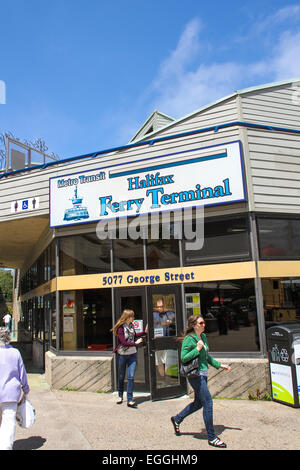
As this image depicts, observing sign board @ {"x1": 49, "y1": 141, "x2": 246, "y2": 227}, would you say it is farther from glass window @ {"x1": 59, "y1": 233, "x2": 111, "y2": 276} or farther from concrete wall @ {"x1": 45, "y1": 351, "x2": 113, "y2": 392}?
concrete wall @ {"x1": 45, "y1": 351, "x2": 113, "y2": 392}

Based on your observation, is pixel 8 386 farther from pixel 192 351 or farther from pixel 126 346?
pixel 126 346

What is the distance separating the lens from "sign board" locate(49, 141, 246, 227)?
24.3ft

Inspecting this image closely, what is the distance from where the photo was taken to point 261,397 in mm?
6691

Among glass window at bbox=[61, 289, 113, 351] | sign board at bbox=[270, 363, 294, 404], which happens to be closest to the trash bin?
sign board at bbox=[270, 363, 294, 404]

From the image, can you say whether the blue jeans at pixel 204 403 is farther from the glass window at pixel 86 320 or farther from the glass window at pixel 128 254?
the glass window at pixel 86 320

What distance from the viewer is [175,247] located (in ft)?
25.7

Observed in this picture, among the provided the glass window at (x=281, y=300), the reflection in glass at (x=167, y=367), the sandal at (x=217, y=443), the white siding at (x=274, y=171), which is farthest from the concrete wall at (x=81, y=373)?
the white siding at (x=274, y=171)


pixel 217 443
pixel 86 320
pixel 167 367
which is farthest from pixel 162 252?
pixel 217 443

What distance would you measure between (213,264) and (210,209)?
1.09 meters

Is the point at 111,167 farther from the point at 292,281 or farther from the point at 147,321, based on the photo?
the point at 292,281

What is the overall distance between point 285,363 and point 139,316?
2.95m

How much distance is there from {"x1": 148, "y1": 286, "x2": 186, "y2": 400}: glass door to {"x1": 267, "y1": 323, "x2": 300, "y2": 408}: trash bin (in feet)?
5.58

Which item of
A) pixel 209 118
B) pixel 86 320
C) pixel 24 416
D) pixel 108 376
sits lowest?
pixel 108 376
